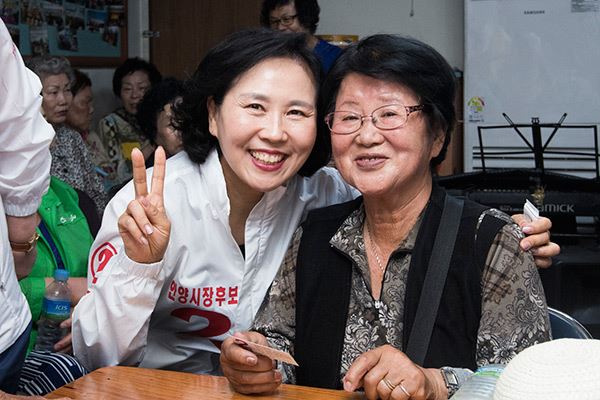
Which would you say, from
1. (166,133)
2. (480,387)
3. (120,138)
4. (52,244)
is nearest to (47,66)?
(166,133)

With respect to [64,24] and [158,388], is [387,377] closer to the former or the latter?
[158,388]

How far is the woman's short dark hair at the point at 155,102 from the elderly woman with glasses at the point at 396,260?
2.38 m

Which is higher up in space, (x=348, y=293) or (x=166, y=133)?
(x=166, y=133)

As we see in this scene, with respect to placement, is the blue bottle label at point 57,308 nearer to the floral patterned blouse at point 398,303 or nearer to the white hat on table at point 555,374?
the floral patterned blouse at point 398,303

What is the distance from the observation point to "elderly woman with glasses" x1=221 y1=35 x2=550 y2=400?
186 centimetres

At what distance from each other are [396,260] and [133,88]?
438 centimetres

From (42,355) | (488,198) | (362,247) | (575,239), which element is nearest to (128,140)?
(488,198)

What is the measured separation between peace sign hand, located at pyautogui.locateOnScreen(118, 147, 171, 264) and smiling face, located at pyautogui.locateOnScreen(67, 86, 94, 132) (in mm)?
3572

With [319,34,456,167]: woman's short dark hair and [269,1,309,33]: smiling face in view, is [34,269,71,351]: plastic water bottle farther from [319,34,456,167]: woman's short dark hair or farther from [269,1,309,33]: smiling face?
[269,1,309,33]: smiling face

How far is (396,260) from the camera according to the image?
6.55ft

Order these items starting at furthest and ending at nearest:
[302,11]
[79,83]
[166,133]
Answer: [79,83]
[302,11]
[166,133]

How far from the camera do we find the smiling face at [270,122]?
7.00 ft

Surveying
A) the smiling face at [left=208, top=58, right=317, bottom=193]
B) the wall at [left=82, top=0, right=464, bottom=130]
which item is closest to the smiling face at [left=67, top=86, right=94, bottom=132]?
the wall at [left=82, top=0, right=464, bottom=130]

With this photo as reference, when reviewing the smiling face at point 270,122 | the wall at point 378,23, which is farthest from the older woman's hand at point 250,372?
the wall at point 378,23
